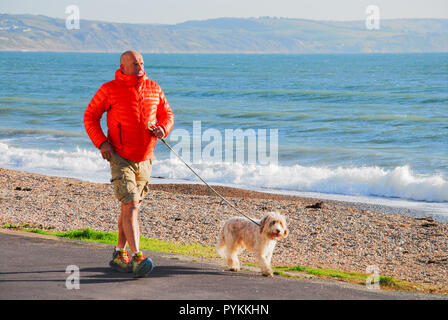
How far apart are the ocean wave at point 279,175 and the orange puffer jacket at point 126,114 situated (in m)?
12.5

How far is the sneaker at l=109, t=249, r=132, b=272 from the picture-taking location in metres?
6.35

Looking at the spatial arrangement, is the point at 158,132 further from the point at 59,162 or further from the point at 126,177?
the point at 59,162

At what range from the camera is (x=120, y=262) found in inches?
252

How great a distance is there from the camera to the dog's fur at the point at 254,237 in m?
6.91

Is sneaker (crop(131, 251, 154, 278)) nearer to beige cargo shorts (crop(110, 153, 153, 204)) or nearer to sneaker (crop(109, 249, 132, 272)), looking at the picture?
sneaker (crop(109, 249, 132, 272))

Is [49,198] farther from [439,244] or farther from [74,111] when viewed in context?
[74,111]

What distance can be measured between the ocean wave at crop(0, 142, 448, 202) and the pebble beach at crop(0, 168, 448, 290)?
2.46m

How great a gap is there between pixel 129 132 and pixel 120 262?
135 centimetres

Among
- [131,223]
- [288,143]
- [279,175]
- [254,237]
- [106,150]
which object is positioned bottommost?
[254,237]

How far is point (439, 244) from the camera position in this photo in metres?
11.4

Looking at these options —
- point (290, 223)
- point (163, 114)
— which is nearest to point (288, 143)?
point (290, 223)

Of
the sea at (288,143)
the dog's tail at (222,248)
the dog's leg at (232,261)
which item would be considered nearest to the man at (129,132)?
the dog's leg at (232,261)

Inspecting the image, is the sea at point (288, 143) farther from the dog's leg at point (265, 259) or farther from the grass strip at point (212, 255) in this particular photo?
the dog's leg at point (265, 259)
